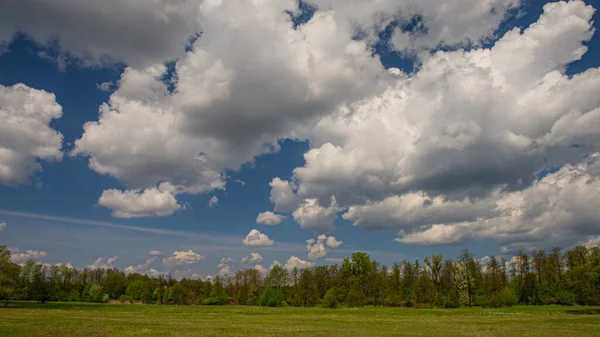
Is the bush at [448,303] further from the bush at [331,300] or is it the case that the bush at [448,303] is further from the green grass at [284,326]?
the green grass at [284,326]

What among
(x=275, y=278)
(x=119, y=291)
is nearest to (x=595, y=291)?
(x=275, y=278)

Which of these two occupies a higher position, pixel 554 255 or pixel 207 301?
pixel 554 255

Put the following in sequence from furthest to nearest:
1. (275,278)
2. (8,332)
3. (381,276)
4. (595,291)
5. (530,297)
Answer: (275,278), (381,276), (530,297), (595,291), (8,332)

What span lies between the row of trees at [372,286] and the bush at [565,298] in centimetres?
27

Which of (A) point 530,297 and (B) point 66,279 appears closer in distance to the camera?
(A) point 530,297

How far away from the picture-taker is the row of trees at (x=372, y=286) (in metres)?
104

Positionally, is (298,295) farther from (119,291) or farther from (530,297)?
(119,291)

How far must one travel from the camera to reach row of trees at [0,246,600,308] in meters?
104

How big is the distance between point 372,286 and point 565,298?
5555 centimetres

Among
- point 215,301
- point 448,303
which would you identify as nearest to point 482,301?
point 448,303

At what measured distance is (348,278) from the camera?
417ft

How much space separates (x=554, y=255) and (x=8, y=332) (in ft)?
502

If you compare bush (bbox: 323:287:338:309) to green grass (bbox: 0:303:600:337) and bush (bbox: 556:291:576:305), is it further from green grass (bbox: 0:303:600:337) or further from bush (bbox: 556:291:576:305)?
bush (bbox: 556:291:576:305)

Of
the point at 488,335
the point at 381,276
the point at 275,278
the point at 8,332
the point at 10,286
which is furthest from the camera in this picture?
the point at 275,278
